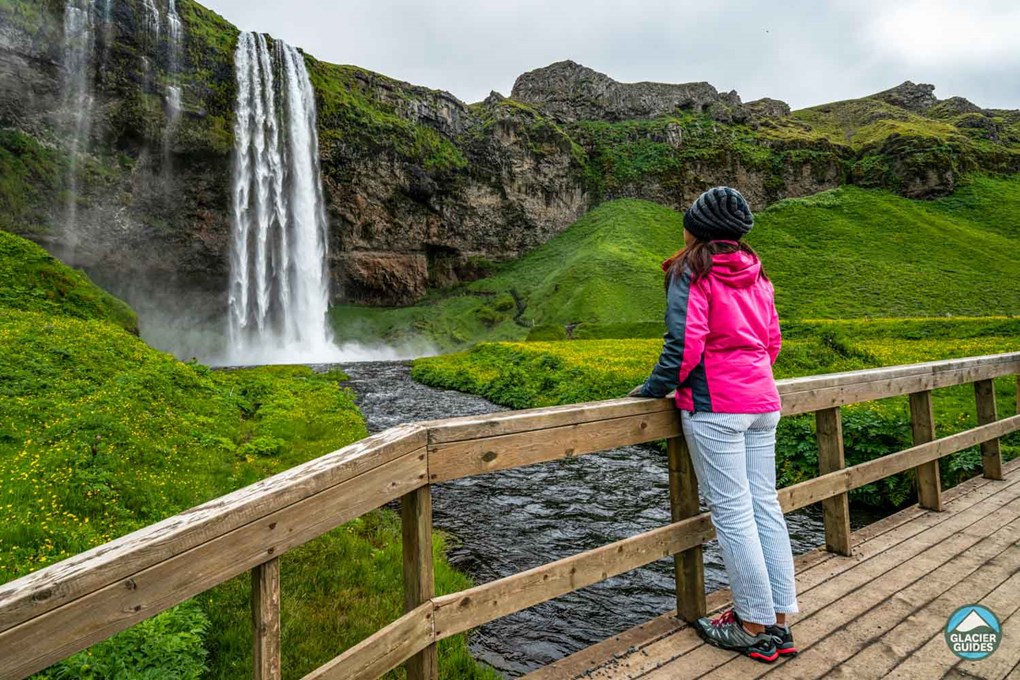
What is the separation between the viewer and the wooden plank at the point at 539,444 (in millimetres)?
3035

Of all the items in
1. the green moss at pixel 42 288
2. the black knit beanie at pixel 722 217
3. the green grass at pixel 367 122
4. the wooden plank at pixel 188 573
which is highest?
the green grass at pixel 367 122

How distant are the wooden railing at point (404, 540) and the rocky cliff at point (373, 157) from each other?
60019mm

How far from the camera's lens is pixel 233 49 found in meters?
56.9

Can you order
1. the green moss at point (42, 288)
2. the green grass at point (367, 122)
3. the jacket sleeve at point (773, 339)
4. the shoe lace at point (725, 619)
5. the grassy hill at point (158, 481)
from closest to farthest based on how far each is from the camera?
the shoe lace at point (725, 619) → the jacket sleeve at point (773, 339) → the grassy hill at point (158, 481) → the green moss at point (42, 288) → the green grass at point (367, 122)

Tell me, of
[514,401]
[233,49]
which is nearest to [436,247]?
[233,49]

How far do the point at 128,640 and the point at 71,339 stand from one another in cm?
1400

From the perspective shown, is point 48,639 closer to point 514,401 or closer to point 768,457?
point 768,457

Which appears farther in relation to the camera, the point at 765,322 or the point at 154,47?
the point at 154,47

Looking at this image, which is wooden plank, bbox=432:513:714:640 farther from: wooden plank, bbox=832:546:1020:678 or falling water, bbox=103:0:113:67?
falling water, bbox=103:0:113:67

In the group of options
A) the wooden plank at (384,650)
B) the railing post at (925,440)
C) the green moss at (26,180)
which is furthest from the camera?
the green moss at (26,180)

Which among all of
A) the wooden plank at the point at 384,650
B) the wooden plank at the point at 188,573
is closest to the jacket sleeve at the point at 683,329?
the wooden plank at the point at 188,573

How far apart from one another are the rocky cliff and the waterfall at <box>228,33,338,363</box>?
2458 mm

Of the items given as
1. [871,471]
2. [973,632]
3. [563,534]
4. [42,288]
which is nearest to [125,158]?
[42,288]

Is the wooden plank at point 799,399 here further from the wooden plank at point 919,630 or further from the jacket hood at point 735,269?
the wooden plank at point 919,630
